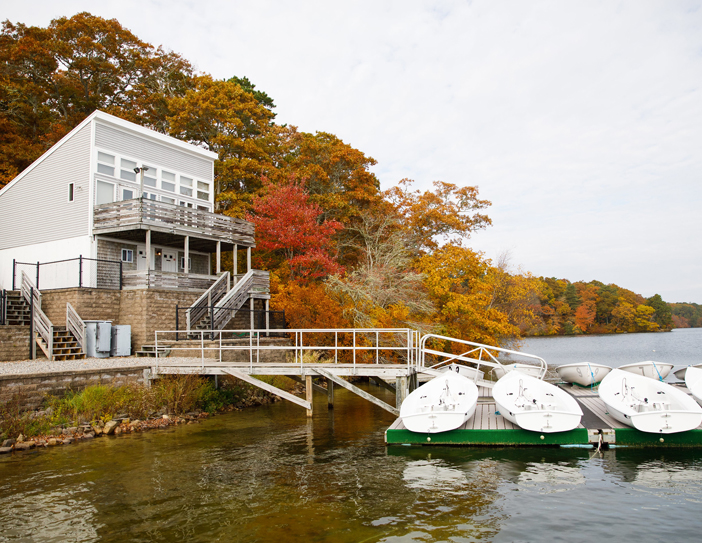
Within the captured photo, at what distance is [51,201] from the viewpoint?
2355cm

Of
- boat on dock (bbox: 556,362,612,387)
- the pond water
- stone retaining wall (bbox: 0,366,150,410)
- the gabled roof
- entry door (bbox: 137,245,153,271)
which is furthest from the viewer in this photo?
entry door (bbox: 137,245,153,271)

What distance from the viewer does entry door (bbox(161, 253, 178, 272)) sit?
24.8 meters

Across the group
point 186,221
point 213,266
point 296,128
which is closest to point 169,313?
point 186,221

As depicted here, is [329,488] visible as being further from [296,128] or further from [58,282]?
[296,128]

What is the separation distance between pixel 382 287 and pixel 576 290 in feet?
235

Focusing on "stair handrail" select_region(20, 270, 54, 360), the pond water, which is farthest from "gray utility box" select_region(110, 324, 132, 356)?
the pond water

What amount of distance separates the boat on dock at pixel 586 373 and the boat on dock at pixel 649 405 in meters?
4.94

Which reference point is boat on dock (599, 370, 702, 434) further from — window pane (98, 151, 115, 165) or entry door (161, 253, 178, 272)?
window pane (98, 151, 115, 165)

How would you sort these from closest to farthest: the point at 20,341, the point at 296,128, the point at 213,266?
the point at 20,341 < the point at 213,266 < the point at 296,128

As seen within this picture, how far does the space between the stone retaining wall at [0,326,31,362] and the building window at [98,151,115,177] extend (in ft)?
25.5

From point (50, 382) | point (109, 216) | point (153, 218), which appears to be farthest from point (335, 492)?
point (109, 216)

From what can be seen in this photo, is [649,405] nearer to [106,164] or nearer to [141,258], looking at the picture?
[141,258]

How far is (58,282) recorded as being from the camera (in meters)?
22.0

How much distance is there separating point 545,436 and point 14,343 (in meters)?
17.2
